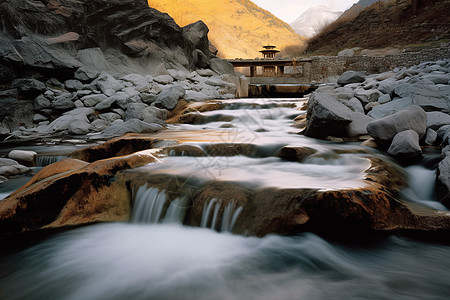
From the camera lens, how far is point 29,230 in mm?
3061

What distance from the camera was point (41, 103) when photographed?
33.8ft

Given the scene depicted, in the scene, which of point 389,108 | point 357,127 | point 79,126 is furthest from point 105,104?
point 389,108

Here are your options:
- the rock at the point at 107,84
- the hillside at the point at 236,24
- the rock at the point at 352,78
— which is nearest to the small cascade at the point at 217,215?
the rock at the point at 107,84

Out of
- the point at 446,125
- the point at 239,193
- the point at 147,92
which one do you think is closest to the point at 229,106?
the point at 147,92

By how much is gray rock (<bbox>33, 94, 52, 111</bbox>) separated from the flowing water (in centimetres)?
875

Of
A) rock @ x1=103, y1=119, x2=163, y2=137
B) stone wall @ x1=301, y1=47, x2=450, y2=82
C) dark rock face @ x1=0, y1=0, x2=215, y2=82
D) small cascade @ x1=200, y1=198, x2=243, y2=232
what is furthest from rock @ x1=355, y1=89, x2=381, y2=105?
dark rock face @ x1=0, y1=0, x2=215, y2=82

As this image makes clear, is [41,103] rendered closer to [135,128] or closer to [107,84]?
[107,84]

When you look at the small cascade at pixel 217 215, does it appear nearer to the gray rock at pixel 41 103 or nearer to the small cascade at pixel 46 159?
the small cascade at pixel 46 159

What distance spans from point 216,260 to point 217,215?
22.7 inches

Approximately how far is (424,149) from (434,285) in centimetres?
322

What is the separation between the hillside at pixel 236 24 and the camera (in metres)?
60.0

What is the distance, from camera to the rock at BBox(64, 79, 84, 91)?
11.6m

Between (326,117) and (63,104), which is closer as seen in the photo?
(326,117)

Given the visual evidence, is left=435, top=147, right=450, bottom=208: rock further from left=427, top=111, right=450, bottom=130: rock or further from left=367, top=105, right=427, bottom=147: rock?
left=427, top=111, right=450, bottom=130: rock
